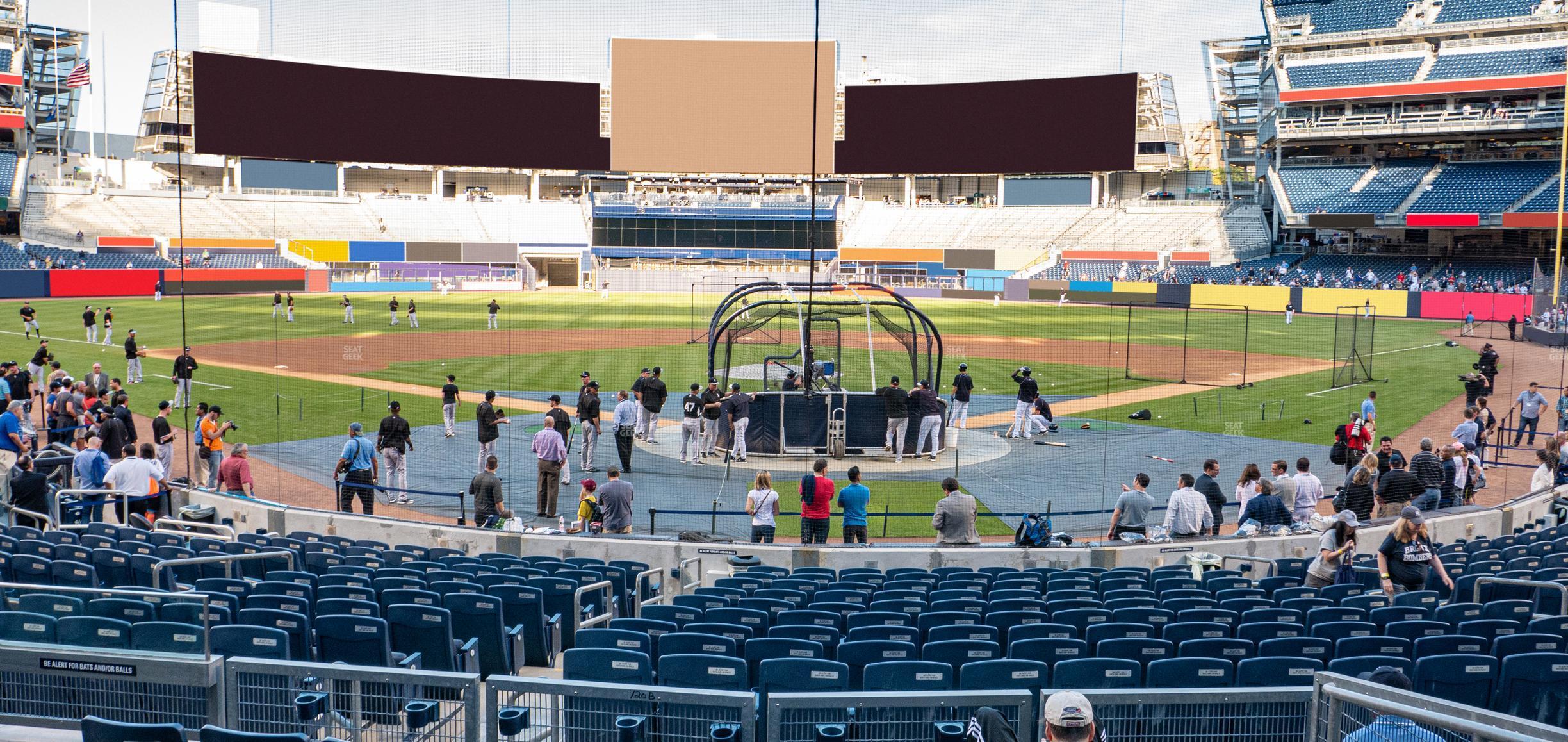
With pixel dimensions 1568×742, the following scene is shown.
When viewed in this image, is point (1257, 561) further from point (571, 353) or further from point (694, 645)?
point (571, 353)

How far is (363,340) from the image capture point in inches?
1592

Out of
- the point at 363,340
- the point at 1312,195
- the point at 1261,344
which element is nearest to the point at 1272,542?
the point at 1261,344

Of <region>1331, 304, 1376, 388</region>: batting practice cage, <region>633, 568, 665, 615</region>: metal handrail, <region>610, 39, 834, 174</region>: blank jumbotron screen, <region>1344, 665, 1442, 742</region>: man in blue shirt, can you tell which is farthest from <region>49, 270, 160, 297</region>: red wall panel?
<region>1344, 665, 1442, 742</region>: man in blue shirt

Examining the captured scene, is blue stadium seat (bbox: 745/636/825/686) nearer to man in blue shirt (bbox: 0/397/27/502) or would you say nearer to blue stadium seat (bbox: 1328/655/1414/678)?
blue stadium seat (bbox: 1328/655/1414/678)

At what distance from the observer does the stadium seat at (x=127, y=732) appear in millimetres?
4473

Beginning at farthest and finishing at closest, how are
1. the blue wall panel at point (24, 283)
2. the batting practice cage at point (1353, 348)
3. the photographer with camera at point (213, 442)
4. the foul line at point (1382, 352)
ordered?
the blue wall panel at point (24, 283), the batting practice cage at point (1353, 348), the foul line at point (1382, 352), the photographer with camera at point (213, 442)

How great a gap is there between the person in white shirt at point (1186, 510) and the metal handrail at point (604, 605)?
7.61 meters

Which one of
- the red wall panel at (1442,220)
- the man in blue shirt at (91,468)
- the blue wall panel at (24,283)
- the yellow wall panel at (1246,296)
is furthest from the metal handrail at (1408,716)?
the blue wall panel at (24,283)

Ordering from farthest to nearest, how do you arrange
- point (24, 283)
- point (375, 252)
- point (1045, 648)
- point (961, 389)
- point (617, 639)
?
point (375, 252), point (24, 283), point (961, 389), point (1045, 648), point (617, 639)

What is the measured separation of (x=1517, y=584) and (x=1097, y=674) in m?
5.37

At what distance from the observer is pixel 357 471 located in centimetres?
1620

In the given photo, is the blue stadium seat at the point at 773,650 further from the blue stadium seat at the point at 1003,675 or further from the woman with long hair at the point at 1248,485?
the woman with long hair at the point at 1248,485

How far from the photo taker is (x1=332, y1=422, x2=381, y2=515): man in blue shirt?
16.1m

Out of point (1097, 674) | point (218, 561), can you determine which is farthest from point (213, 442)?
point (1097, 674)
